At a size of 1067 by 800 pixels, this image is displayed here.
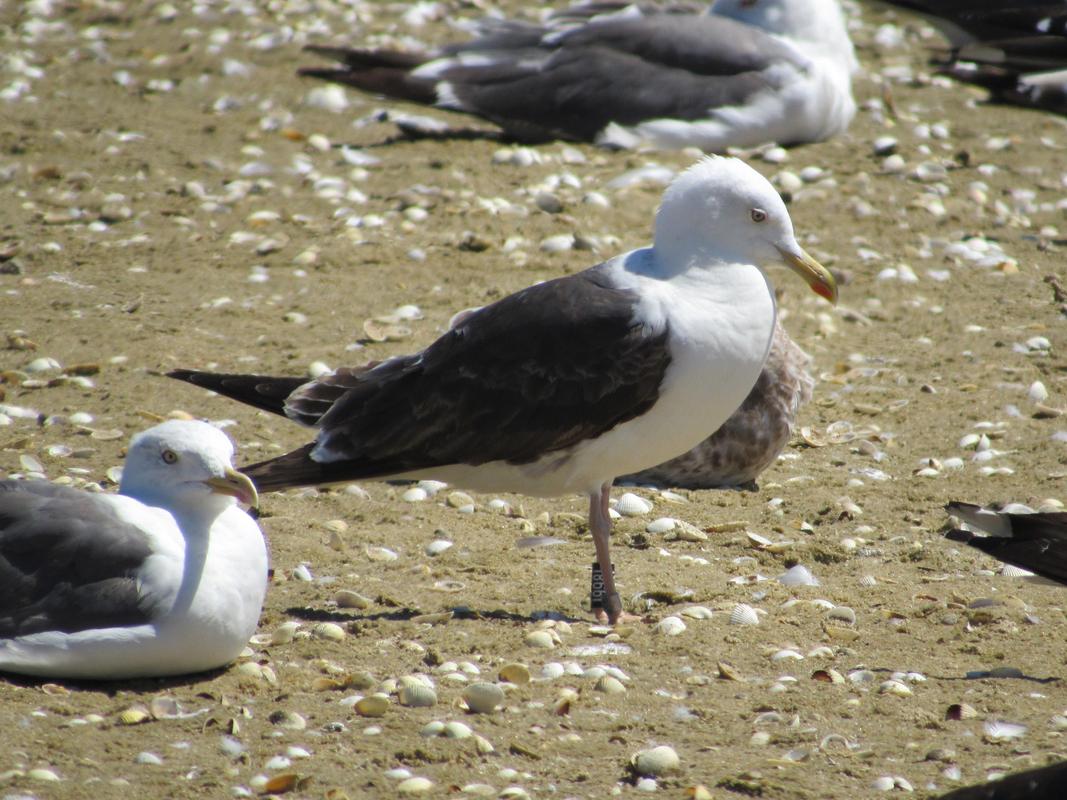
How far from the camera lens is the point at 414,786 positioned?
357cm

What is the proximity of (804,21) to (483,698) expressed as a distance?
23.3 feet

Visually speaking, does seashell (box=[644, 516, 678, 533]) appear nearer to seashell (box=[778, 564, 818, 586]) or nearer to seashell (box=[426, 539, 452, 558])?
seashell (box=[778, 564, 818, 586])

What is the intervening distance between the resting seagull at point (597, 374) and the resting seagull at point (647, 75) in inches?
182

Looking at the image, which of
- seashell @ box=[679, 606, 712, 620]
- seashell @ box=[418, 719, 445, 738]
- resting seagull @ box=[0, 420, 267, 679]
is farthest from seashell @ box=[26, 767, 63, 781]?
seashell @ box=[679, 606, 712, 620]

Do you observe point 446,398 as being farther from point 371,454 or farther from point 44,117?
point 44,117

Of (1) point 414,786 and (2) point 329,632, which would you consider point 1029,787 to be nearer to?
(1) point 414,786

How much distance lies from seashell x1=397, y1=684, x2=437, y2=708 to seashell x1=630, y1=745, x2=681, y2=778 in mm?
601

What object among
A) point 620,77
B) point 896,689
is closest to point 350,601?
point 896,689

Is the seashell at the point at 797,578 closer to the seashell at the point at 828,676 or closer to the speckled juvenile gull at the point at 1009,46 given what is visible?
the seashell at the point at 828,676

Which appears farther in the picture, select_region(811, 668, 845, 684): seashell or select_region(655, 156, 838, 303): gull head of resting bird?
select_region(655, 156, 838, 303): gull head of resting bird

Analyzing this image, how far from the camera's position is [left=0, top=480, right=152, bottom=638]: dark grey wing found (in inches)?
156

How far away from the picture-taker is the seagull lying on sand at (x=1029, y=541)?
170 inches

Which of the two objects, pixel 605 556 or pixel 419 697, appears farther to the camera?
pixel 605 556

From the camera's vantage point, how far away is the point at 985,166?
932cm
